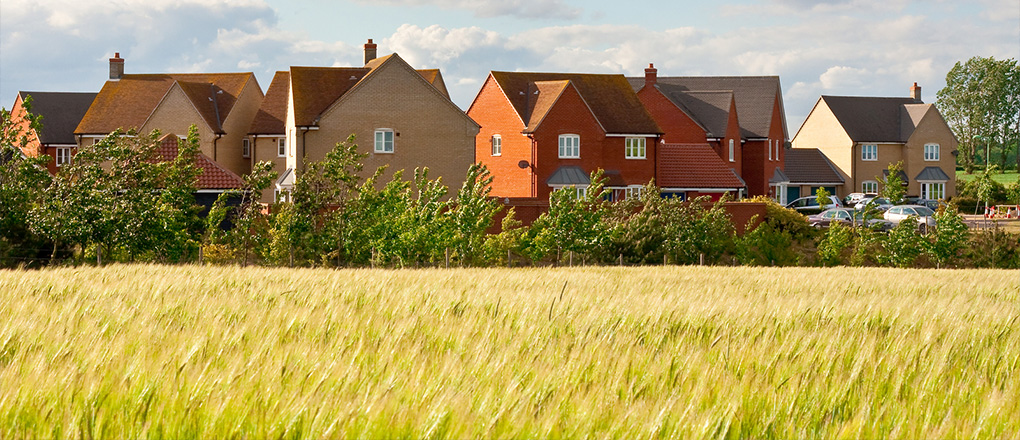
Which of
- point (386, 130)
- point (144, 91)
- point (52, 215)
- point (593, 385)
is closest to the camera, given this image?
point (593, 385)

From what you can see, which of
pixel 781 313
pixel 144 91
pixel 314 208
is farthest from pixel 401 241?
pixel 144 91

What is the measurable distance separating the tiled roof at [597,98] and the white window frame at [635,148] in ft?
1.94

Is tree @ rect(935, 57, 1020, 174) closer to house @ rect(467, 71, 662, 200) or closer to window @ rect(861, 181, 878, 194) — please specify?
window @ rect(861, 181, 878, 194)

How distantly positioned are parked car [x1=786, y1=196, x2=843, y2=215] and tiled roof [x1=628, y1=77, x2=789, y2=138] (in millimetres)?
5130

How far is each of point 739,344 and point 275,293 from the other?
558cm

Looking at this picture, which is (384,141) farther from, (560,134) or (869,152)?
(869,152)

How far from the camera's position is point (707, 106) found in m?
68.7

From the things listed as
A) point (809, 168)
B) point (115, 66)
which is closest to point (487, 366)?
point (115, 66)

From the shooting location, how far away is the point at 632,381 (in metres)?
6.54

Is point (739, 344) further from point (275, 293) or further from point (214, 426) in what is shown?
point (275, 293)

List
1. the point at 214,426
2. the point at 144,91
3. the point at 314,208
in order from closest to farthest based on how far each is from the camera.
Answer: the point at 214,426
the point at 314,208
the point at 144,91

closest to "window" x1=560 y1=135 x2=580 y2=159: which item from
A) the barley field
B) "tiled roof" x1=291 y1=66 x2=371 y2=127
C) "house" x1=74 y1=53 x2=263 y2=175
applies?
"tiled roof" x1=291 y1=66 x2=371 y2=127

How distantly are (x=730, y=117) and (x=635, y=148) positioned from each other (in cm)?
1389

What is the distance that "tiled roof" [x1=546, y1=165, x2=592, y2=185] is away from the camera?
5438cm
